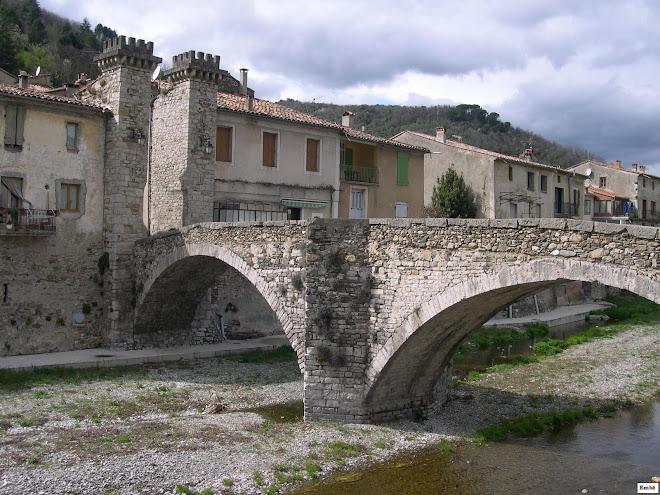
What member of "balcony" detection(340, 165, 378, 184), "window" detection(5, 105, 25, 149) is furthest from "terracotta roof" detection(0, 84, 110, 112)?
"balcony" detection(340, 165, 378, 184)

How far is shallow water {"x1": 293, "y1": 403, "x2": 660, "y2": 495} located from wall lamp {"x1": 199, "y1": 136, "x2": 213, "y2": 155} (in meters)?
13.8

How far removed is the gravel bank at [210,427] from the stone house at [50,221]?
134 inches

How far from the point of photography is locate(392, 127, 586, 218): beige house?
36.2 m

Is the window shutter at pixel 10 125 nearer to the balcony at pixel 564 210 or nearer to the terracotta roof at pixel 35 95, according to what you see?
the terracotta roof at pixel 35 95

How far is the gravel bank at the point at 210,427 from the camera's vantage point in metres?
11.6

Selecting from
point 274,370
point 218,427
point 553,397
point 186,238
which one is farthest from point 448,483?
point 186,238

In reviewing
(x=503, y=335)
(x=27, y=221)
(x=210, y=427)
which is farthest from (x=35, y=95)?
(x=503, y=335)

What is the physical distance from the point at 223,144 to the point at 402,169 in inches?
395

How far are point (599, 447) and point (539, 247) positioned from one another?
5.32 meters

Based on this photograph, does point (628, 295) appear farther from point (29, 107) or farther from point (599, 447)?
point (29, 107)

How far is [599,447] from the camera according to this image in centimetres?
1420

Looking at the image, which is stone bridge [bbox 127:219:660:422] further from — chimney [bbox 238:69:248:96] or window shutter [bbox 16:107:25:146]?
chimney [bbox 238:69:248:96]

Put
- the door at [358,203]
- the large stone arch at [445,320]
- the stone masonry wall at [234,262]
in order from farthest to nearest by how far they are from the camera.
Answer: the door at [358,203] → the stone masonry wall at [234,262] → the large stone arch at [445,320]

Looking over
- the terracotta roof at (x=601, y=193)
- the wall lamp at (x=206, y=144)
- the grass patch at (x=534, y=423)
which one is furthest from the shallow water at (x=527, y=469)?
the terracotta roof at (x=601, y=193)
